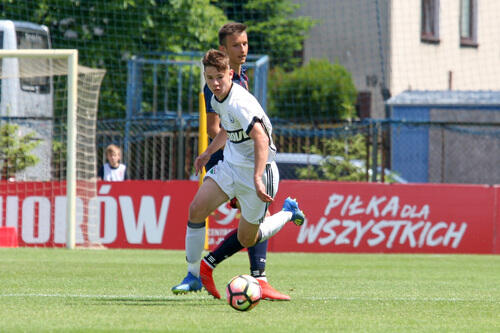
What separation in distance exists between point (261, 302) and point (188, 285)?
52 cm

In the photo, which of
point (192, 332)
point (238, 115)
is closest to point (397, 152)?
point (238, 115)

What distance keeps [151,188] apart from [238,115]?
28.6 ft

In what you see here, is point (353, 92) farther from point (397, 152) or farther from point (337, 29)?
point (397, 152)

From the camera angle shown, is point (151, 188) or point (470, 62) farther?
point (470, 62)

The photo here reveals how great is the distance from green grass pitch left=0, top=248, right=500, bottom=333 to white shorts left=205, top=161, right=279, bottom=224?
24.6 inches

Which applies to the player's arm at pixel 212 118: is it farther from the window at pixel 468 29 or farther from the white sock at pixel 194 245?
the window at pixel 468 29

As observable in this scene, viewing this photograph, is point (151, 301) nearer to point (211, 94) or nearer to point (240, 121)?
point (240, 121)

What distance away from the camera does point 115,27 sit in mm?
22875

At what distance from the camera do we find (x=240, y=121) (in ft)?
22.2

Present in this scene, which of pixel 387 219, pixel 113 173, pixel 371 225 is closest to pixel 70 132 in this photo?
pixel 113 173

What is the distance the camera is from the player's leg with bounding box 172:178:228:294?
7016mm

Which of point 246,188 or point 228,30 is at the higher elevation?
point 228,30

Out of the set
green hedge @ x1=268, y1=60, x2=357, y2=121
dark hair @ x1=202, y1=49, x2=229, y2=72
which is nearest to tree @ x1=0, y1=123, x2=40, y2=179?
dark hair @ x1=202, y1=49, x2=229, y2=72

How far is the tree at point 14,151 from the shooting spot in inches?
641
